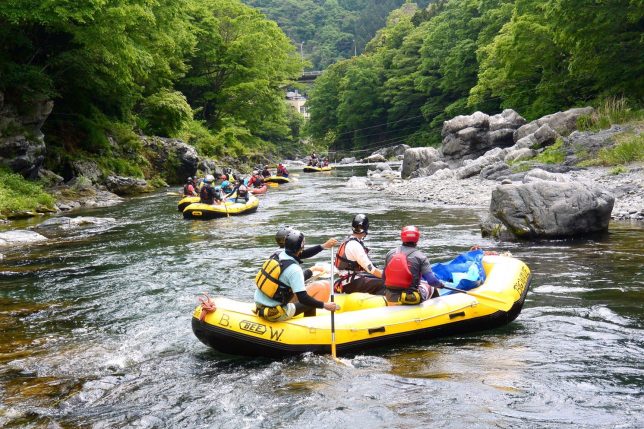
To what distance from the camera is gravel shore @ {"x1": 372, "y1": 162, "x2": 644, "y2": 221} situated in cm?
1379

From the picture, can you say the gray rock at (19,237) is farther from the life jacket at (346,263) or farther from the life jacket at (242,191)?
the life jacket at (346,263)

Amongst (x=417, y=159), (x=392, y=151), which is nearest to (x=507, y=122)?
(x=417, y=159)

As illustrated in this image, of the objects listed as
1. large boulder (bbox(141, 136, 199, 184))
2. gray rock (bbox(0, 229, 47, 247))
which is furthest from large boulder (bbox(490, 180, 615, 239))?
large boulder (bbox(141, 136, 199, 184))

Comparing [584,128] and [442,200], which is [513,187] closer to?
[442,200]

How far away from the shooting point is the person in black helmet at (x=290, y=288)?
20.7 ft

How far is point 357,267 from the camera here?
25.9 ft

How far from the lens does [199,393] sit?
218 inches

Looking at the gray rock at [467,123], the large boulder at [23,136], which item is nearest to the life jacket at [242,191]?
the large boulder at [23,136]

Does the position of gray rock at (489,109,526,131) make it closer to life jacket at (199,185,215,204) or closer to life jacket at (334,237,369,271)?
life jacket at (199,185,215,204)

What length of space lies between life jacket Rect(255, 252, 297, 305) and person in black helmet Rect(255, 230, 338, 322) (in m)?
0.01

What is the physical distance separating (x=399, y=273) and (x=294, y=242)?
137 cm

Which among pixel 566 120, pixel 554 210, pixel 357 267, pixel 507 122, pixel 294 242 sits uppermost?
pixel 507 122

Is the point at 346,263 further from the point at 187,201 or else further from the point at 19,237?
the point at 187,201

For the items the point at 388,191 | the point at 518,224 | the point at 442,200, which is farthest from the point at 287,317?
the point at 388,191
